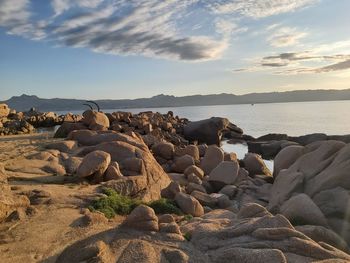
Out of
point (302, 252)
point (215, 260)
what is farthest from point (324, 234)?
point (215, 260)

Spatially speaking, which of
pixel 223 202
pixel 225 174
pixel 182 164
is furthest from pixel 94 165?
pixel 182 164

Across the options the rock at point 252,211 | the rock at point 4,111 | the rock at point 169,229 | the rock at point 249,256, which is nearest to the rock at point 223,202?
the rock at point 252,211

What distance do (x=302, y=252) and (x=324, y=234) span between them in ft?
7.03

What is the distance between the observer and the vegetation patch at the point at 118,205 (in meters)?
12.4

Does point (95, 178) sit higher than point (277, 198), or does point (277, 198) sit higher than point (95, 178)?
point (95, 178)

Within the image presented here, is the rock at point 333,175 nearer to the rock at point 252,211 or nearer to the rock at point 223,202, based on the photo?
the rock at point 223,202

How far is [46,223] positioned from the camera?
10211 mm

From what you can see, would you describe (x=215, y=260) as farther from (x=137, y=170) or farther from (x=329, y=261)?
(x=137, y=170)

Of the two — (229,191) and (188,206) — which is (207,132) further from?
(188,206)

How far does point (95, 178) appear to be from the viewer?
15430 mm

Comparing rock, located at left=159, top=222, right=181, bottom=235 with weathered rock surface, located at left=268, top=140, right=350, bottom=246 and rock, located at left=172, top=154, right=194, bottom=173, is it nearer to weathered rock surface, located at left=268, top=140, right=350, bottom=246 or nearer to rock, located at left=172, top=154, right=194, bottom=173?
weathered rock surface, located at left=268, top=140, right=350, bottom=246

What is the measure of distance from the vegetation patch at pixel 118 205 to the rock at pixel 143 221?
1953 millimetres

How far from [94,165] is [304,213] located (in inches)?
291

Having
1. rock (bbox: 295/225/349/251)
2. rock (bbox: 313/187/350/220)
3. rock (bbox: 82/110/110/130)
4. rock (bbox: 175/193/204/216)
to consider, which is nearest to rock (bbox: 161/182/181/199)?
rock (bbox: 175/193/204/216)
